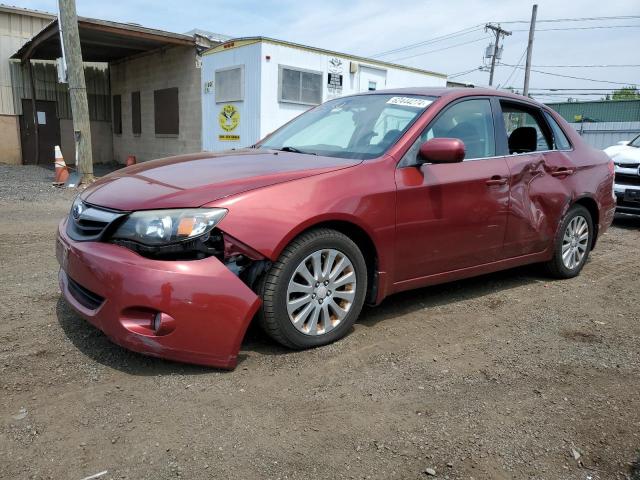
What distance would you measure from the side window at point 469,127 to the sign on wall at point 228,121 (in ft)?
30.9

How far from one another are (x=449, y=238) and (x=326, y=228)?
1052 millimetres

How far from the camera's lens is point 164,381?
277 cm

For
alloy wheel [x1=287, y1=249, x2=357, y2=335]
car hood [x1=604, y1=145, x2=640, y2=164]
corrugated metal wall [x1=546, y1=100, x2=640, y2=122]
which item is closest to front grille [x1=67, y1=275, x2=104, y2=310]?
alloy wheel [x1=287, y1=249, x2=357, y2=335]

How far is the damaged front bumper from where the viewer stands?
2.64 meters

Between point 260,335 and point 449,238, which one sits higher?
point 449,238

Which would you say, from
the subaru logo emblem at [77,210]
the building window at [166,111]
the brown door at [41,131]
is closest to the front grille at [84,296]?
the subaru logo emblem at [77,210]

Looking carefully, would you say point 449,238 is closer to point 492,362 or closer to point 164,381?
point 492,362

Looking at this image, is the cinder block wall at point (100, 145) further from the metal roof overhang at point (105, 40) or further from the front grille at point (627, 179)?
the front grille at point (627, 179)

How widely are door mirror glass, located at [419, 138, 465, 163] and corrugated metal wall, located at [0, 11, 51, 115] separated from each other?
63.6 ft

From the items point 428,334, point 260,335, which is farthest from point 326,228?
point 428,334

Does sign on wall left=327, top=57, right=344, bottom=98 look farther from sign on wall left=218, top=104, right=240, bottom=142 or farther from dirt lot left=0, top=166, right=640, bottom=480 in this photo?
dirt lot left=0, top=166, right=640, bottom=480

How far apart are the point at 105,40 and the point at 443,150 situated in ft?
50.9

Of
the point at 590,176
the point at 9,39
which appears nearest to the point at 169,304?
the point at 590,176

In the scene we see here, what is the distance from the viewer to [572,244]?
4.93 metres
